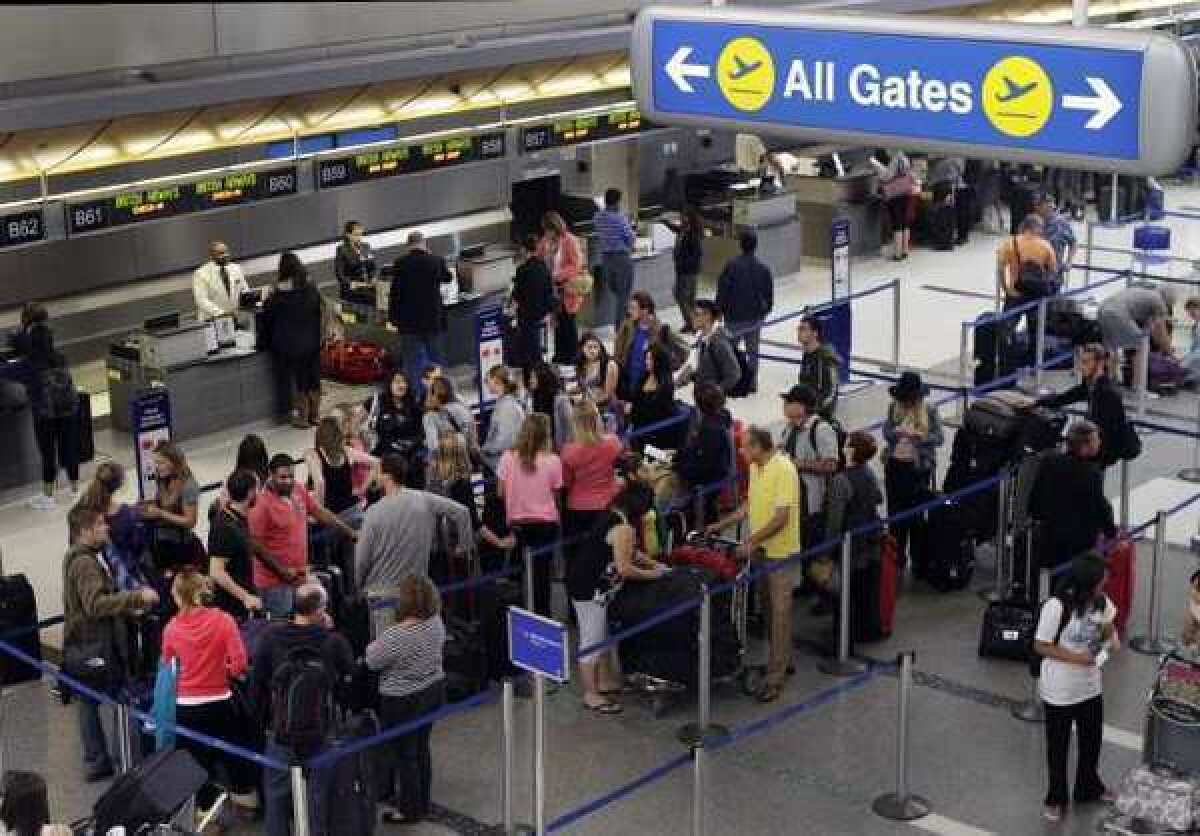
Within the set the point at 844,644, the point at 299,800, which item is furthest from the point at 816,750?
the point at 299,800

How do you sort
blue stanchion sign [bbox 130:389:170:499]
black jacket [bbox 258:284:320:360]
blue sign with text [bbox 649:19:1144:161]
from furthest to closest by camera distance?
1. black jacket [bbox 258:284:320:360]
2. blue stanchion sign [bbox 130:389:170:499]
3. blue sign with text [bbox 649:19:1144:161]

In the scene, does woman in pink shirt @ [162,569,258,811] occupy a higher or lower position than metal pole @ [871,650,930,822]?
higher

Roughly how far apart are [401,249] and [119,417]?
518 centimetres

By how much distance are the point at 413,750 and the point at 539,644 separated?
0.96 meters

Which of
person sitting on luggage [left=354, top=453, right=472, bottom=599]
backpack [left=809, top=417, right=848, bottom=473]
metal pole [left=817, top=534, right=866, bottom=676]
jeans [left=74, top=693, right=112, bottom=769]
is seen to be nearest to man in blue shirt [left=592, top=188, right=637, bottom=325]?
backpack [left=809, top=417, right=848, bottom=473]

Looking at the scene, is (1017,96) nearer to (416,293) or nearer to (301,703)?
(301,703)

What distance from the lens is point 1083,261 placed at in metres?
23.5

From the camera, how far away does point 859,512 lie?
11312mm

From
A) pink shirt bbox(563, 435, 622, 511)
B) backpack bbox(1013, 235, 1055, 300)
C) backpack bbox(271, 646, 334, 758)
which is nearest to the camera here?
backpack bbox(271, 646, 334, 758)

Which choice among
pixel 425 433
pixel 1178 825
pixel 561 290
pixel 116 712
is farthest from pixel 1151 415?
pixel 116 712

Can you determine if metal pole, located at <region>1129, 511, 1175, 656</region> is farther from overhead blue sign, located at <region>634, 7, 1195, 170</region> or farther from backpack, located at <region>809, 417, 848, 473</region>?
overhead blue sign, located at <region>634, 7, 1195, 170</region>

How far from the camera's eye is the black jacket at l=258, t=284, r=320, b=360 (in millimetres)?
16250

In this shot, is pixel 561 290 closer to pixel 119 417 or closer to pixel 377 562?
pixel 119 417

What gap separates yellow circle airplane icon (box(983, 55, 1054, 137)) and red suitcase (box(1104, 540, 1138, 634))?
198 inches
